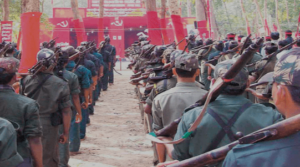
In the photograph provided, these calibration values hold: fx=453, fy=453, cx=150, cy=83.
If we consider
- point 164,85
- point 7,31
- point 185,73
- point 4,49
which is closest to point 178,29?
point 4,49

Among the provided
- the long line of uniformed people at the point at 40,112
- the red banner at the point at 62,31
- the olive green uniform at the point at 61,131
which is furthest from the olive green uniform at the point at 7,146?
the red banner at the point at 62,31

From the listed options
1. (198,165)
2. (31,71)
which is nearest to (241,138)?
(198,165)

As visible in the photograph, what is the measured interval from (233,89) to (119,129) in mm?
8299

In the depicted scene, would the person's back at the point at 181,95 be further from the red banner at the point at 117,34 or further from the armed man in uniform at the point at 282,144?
the red banner at the point at 117,34

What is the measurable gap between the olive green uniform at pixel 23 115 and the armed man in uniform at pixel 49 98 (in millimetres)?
1395

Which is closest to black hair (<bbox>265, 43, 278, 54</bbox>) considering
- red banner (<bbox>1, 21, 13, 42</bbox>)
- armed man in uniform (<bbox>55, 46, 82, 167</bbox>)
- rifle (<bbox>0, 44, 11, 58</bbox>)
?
armed man in uniform (<bbox>55, 46, 82, 167</bbox>)

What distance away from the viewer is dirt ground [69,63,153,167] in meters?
8.02

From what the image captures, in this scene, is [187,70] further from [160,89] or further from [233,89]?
[233,89]

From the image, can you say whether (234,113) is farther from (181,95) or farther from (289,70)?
(181,95)

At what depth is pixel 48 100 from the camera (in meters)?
5.57

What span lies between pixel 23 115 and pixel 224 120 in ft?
6.73

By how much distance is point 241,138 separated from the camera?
1884 mm

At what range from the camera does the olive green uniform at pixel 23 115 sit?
4.08 m

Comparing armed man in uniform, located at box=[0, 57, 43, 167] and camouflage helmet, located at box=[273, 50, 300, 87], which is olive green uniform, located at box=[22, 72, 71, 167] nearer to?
armed man in uniform, located at box=[0, 57, 43, 167]
